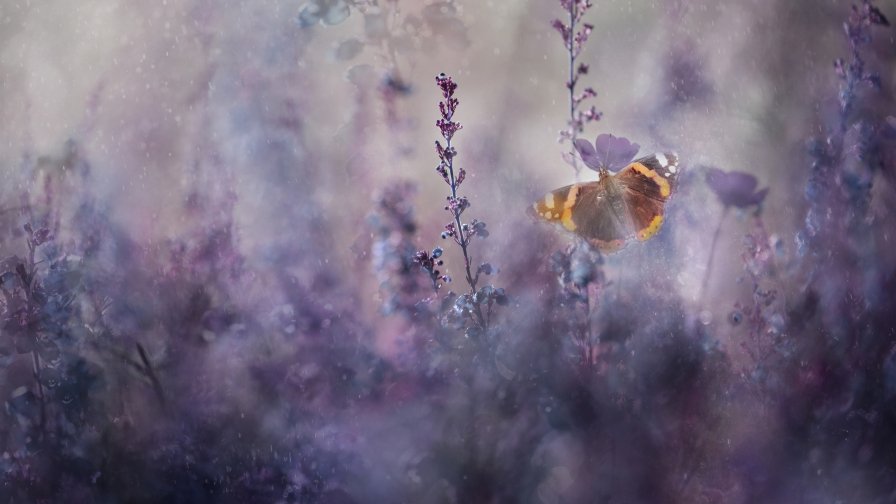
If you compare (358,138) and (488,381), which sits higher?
(358,138)

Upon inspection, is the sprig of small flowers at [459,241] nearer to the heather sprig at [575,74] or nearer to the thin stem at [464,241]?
the thin stem at [464,241]

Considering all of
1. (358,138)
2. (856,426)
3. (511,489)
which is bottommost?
(511,489)

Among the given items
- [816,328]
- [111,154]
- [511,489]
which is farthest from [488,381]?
[111,154]

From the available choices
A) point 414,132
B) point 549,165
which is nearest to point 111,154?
point 414,132

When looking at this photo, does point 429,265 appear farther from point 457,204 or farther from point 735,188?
point 735,188

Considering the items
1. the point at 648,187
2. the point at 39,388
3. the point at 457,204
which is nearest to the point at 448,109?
the point at 457,204

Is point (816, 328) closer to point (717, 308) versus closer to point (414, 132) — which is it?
point (717, 308)

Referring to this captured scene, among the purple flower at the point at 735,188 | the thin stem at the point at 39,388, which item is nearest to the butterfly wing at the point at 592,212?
the purple flower at the point at 735,188

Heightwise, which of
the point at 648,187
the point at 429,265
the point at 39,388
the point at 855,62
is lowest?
the point at 39,388
